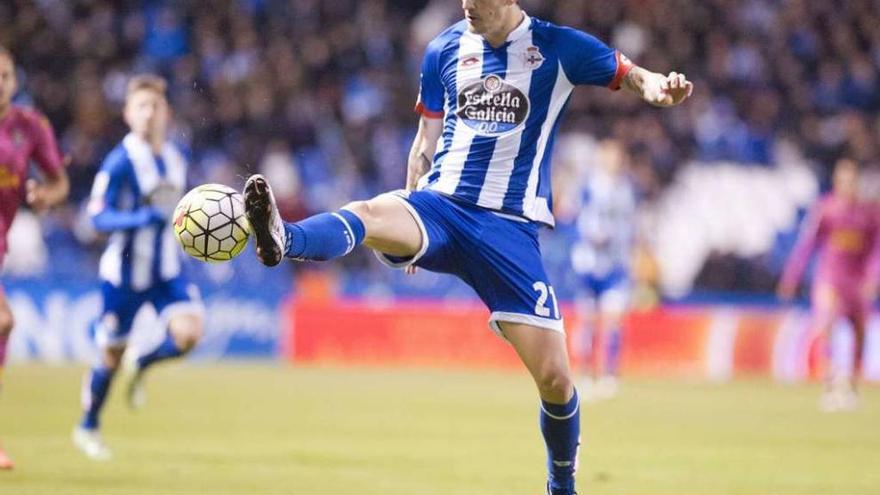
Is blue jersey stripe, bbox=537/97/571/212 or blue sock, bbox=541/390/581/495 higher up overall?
blue jersey stripe, bbox=537/97/571/212

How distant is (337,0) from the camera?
84.1ft

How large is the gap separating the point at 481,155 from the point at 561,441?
56.6 inches

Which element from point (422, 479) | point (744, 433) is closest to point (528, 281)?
point (422, 479)

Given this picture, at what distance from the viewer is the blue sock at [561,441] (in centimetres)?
716

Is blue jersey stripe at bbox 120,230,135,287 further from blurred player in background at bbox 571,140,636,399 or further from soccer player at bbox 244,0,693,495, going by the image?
blurred player in background at bbox 571,140,636,399

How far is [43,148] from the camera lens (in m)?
9.70

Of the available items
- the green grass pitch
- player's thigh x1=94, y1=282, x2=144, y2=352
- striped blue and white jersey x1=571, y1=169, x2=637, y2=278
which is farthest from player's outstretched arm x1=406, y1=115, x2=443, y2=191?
striped blue and white jersey x1=571, y1=169, x2=637, y2=278

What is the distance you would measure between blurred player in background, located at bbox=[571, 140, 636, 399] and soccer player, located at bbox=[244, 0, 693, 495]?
1039 centimetres

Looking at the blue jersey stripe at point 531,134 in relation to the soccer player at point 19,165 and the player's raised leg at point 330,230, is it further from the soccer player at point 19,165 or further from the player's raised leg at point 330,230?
the soccer player at point 19,165

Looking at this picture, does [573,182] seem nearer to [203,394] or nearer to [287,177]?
[287,177]

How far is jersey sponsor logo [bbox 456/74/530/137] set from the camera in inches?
281

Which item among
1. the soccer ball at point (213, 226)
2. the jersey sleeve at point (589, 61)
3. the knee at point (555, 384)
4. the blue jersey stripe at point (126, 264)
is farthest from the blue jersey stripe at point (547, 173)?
the blue jersey stripe at point (126, 264)

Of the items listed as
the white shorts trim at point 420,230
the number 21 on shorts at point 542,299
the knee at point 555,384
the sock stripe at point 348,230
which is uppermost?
the sock stripe at point 348,230

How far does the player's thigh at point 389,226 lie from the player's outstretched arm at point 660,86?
122cm
